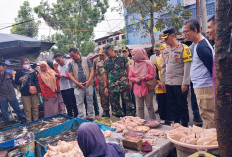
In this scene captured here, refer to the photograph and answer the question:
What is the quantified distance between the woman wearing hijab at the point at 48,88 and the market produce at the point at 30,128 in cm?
70

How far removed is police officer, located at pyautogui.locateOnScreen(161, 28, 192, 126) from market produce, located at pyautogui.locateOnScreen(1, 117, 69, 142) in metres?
3.22

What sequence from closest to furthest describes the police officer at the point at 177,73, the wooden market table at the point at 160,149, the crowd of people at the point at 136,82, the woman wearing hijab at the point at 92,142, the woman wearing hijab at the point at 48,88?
the woman wearing hijab at the point at 92,142
the wooden market table at the point at 160,149
the crowd of people at the point at 136,82
the police officer at the point at 177,73
the woman wearing hijab at the point at 48,88

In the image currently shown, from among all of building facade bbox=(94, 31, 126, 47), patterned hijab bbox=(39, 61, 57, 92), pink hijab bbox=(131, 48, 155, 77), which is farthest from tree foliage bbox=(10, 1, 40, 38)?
pink hijab bbox=(131, 48, 155, 77)

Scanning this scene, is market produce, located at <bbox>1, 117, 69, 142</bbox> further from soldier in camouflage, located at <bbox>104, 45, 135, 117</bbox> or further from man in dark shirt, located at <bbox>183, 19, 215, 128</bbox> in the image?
man in dark shirt, located at <bbox>183, 19, 215, 128</bbox>

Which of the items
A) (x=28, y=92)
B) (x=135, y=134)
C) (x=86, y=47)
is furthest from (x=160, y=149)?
(x=86, y=47)

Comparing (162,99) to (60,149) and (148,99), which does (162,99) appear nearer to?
(148,99)

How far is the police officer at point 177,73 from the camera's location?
11.5 feet

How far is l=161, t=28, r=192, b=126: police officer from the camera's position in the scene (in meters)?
3.49

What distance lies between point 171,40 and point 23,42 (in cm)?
504

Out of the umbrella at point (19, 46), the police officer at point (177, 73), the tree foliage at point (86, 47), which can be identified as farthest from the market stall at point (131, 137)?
the tree foliage at point (86, 47)

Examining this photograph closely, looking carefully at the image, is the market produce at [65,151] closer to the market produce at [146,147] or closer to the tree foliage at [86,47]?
the market produce at [146,147]

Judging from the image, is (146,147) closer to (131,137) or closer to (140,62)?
(131,137)

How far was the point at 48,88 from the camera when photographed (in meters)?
5.85

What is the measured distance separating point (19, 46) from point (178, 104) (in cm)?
546
